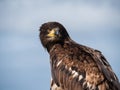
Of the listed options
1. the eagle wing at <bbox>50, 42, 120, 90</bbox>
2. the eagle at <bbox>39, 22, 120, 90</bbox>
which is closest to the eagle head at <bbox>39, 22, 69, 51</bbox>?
the eagle at <bbox>39, 22, 120, 90</bbox>

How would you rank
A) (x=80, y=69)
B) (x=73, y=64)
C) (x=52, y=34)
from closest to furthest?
(x=80, y=69) → (x=73, y=64) → (x=52, y=34)

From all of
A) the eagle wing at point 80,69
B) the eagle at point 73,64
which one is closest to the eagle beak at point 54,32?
the eagle at point 73,64

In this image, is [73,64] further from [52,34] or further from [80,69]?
[52,34]

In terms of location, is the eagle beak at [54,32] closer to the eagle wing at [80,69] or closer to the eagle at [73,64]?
the eagle at [73,64]

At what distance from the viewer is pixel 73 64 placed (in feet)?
60.3

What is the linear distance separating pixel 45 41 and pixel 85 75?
2548 mm

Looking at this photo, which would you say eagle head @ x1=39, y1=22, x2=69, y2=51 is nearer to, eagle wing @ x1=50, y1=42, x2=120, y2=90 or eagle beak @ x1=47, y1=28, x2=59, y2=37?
eagle beak @ x1=47, y1=28, x2=59, y2=37

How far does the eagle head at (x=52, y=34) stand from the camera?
19.5 meters

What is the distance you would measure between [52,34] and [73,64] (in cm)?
152

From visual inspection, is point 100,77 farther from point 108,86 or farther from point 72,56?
point 72,56

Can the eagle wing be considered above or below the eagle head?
below

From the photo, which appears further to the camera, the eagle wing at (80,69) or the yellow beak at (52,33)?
the yellow beak at (52,33)

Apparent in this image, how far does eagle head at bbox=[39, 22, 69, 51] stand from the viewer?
19500 mm

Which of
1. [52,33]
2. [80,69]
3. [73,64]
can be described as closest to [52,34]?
[52,33]
